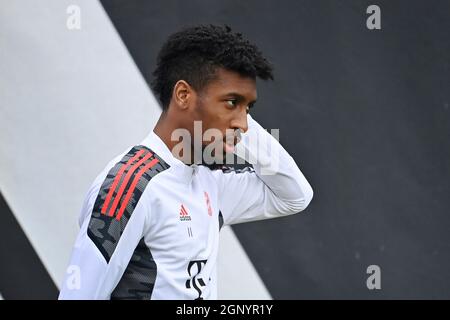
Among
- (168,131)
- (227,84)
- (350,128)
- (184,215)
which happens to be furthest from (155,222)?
(350,128)

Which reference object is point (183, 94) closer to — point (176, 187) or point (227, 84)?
point (227, 84)

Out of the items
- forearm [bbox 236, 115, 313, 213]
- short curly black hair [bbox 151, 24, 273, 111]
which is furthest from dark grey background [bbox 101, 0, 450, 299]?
short curly black hair [bbox 151, 24, 273, 111]

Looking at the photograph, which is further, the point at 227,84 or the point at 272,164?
the point at 272,164

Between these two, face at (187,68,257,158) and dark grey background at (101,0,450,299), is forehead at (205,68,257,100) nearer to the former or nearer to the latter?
face at (187,68,257,158)

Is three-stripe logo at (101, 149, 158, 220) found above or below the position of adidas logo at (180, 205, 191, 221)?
above

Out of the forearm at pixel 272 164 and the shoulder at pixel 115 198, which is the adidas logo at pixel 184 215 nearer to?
the shoulder at pixel 115 198

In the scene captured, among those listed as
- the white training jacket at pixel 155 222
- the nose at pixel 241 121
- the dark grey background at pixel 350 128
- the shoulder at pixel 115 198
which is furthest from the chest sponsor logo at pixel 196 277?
the dark grey background at pixel 350 128

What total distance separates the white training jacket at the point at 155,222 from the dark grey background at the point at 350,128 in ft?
2.73

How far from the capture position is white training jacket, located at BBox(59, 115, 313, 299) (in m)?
1.44

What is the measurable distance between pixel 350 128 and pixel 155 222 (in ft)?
4.25

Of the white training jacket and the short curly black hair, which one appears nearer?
the white training jacket

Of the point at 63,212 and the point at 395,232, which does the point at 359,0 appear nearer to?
the point at 395,232

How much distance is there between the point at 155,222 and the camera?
1537mm
